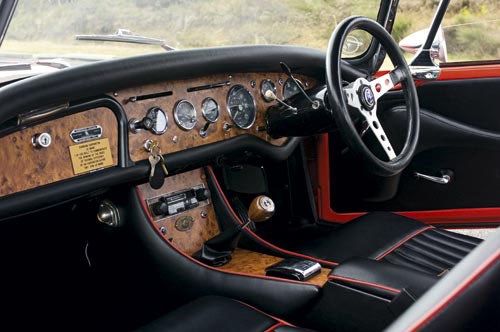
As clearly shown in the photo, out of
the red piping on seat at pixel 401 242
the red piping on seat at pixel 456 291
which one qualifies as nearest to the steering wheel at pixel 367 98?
the red piping on seat at pixel 401 242

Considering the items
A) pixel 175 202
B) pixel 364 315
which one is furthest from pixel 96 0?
pixel 364 315

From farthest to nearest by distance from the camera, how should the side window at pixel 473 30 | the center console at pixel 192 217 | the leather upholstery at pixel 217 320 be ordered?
1. the side window at pixel 473 30
2. the center console at pixel 192 217
3. the leather upholstery at pixel 217 320

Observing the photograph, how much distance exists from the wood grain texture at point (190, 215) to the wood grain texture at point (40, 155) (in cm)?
38

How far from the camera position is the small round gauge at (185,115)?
211cm

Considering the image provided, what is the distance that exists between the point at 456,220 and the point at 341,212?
51 centimetres

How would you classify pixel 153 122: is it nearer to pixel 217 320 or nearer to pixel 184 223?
pixel 184 223

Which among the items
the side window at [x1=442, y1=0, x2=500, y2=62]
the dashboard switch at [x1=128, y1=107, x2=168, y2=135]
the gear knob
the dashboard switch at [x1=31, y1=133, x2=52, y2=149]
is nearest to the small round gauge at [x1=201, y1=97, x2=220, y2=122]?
the dashboard switch at [x1=128, y1=107, x2=168, y2=135]

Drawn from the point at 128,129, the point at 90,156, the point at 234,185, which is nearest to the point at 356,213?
the point at 234,185

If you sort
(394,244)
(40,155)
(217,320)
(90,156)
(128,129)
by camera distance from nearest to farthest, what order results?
(217,320) → (40,155) → (90,156) → (128,129) → (394,244)

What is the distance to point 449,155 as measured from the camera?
2756mm

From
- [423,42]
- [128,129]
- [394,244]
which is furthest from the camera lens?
[423,42]

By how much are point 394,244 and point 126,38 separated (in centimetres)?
120

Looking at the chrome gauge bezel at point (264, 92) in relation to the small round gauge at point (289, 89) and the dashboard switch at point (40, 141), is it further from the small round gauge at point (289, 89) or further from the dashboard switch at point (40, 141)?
the dashboard switch at point (40, 141)

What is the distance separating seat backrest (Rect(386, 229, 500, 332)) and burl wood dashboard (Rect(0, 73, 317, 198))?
48.8 inches
